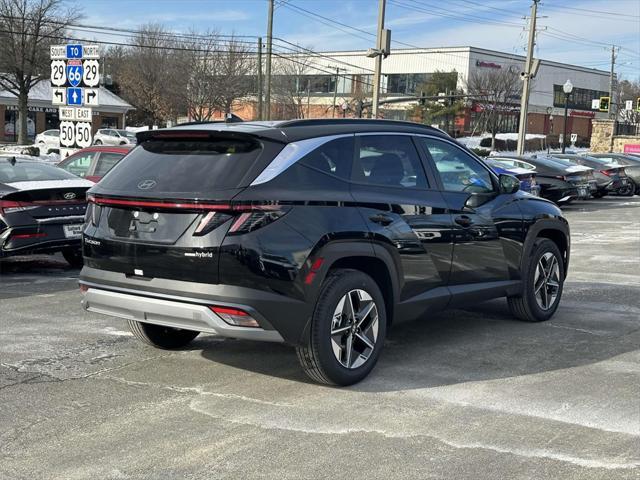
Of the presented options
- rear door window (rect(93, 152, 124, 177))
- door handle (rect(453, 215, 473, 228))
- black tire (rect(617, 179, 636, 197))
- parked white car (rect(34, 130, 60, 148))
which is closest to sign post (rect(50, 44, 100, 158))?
rear door window (rect(93, 152, 124, 177))

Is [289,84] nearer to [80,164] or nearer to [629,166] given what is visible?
[629,166]

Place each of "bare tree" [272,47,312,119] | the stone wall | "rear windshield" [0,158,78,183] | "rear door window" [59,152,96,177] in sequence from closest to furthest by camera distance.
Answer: "rear windshield" [0,158,78,183], "rear door window" [59,152,96,177], the stone wall, "bare tree" [272,47,312,119]

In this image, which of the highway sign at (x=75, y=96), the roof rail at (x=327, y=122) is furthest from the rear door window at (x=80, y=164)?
the roof rail at (x=327, y=122)

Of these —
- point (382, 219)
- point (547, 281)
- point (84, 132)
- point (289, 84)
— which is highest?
point (289, 84)

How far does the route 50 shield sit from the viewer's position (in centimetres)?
1780

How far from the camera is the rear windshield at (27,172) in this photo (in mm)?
9594

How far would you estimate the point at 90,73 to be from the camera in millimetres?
17641

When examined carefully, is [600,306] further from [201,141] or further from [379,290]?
[201,141]

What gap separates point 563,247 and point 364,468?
4483mm

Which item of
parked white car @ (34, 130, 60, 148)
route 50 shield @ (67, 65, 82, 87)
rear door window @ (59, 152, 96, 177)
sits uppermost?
route 50 shield @ (67, 65, 82, 87)

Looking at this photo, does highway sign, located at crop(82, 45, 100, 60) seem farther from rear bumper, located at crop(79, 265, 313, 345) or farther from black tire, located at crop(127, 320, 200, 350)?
rear bumper, located at crop(79, 265, 313, 345)

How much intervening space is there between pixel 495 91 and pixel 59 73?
2543 inches

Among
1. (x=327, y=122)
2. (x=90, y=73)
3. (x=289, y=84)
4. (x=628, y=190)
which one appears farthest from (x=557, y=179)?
(x=289, y=84)

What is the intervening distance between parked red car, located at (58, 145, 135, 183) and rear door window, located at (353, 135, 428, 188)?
6.85 meters
